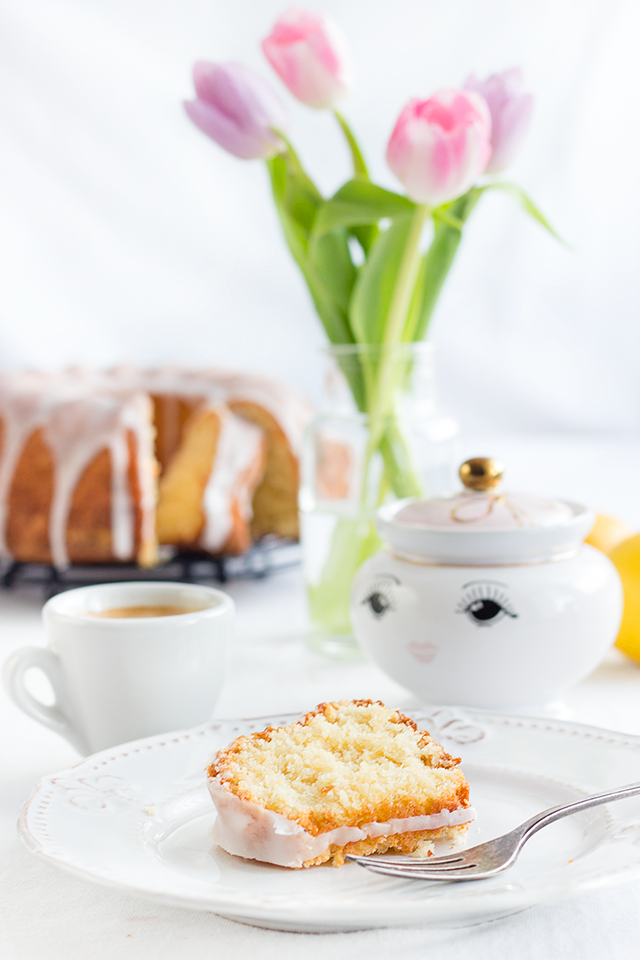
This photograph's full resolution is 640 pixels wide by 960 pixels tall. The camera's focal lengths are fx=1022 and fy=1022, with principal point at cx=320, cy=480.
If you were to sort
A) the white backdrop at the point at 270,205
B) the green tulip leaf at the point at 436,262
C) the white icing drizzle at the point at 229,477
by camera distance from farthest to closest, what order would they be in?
the white backdrop at the point at 270,205 → the white icing drizzle at the point at 229,477 → the green tulip leaf at the point at 436,262

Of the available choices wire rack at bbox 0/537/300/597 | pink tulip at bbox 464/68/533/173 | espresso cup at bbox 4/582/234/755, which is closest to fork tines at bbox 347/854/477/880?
espresso cup at bbox 4/582/234/755

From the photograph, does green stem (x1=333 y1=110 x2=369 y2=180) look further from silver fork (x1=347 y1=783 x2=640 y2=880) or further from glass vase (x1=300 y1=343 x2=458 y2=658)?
silver fork (x1=347 y1=783 x2=640 y2=880)

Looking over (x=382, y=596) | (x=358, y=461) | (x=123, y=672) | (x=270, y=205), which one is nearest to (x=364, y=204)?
(x=358, y=461)

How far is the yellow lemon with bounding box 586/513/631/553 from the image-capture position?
1259 millimetres

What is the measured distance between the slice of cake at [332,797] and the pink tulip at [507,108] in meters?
0.70

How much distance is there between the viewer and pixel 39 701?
0.87m

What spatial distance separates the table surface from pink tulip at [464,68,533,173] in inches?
23.7

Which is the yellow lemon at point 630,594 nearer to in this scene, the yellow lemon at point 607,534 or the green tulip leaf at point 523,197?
the yellow lemon at point 607,534

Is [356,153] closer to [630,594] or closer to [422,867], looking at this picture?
[630,594]

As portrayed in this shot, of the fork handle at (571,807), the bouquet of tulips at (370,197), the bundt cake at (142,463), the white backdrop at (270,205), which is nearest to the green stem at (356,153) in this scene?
the bouquet of tulips at (370,197)

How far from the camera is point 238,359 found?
3.16m

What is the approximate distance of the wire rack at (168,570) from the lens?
5.05 ft

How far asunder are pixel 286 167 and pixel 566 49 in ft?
5.93

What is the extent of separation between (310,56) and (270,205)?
2029 mm
